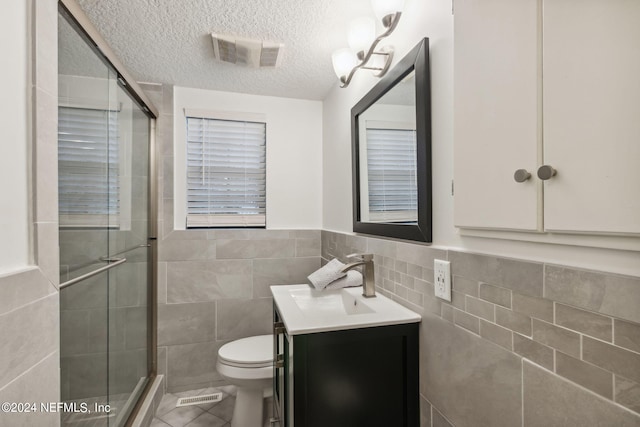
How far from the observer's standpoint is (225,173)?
2.34 m

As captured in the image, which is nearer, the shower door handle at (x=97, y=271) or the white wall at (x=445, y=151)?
the white wall at (x=445, y=151)

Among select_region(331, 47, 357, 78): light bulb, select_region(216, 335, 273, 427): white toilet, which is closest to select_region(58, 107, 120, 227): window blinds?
select_region(216, 335, 273, 427): white toilet

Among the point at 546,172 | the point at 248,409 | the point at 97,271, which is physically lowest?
the point at 248,409

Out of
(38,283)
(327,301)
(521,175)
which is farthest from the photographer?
(327,301)

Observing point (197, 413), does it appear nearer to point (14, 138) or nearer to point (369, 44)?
point (14, 138)

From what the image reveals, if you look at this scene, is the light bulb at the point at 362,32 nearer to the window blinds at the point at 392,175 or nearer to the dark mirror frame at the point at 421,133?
the dark mirror frame at the point at 421,133

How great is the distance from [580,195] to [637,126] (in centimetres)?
14

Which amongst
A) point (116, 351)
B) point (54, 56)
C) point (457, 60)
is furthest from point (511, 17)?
point (116, 351)

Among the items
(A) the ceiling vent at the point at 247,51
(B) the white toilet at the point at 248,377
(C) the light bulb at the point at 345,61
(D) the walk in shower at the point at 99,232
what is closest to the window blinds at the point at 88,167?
(D) the walk in shower at the point at 99,232

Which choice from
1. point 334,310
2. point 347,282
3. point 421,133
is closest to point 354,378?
point 334,310

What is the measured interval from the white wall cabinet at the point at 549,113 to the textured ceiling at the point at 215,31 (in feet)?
2.61

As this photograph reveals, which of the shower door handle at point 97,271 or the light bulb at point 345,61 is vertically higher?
the light bulb at point 345,61

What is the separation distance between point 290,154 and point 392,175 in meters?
1.26

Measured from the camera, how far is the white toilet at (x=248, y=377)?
5.52ft
